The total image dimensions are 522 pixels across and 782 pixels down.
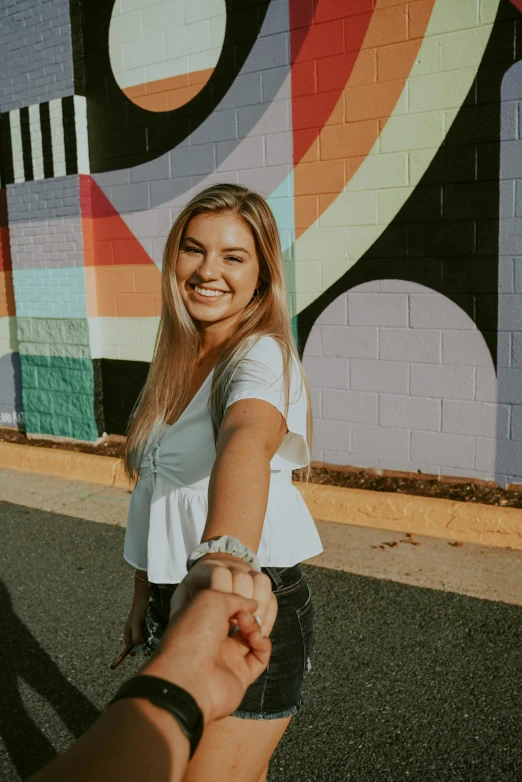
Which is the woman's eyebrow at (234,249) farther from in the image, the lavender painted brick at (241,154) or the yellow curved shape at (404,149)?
the lavender painted brick at (241,154)

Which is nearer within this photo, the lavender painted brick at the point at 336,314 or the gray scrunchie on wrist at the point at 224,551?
the gray scrunchie on wrist at the point at 224,551

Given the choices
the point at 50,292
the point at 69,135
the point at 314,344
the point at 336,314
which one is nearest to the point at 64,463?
the point at 50,292

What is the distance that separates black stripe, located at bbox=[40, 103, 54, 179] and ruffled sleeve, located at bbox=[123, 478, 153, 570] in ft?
18.3

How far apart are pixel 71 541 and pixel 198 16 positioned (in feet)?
13.8

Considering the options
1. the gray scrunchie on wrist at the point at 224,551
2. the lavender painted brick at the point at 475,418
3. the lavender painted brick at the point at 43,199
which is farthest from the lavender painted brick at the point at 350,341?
the gray scrunchie on wrist at the point at 224,551

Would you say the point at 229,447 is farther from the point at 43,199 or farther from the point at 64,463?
the point at 43,199

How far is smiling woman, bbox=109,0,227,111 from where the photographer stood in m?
5.55

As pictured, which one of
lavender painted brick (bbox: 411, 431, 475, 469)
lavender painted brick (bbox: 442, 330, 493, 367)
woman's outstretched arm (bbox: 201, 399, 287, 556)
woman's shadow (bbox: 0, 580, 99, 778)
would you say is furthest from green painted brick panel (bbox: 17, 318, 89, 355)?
woman's outstretched arm (bbox: 201, 399, 287, 556)

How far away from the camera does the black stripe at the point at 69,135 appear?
638 cm

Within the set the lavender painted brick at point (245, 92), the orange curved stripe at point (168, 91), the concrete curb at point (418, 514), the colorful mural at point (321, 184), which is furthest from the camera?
the orange curved stripe at point (168, 91)

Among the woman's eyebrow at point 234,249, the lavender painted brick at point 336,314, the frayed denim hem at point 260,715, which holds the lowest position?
the frayed denim hem at point 260,715

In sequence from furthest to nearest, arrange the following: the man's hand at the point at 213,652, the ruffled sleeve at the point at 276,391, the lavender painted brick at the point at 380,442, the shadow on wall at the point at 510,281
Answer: the lavender painted brick at the point at 380,442
the shadow on wall at the point at 510,281
the ruffled sleeve at the point at 276,391
the man's hand at the point at 213,652

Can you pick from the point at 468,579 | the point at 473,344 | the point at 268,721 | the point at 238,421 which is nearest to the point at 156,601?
the point at 268,721

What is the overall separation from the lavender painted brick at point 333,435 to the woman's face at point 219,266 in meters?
3.57
